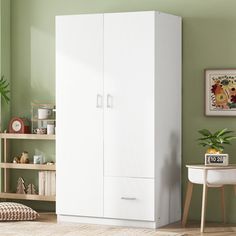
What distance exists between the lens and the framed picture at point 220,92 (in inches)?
286

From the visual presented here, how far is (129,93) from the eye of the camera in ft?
23.0

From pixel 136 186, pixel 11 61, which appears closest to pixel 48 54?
pixel 11 61

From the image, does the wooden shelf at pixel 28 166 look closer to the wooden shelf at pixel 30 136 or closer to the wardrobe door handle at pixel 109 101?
the wooden shelf at pixel 30 136

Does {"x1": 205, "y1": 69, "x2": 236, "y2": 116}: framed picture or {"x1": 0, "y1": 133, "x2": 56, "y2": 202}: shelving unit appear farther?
{"x1": 0, "y1": 133, "x2": 56, "y2": 202}: shelving unit

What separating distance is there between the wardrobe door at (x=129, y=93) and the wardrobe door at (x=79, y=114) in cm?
9

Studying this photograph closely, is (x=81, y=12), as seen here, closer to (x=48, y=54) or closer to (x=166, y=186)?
(x=48, y=54)

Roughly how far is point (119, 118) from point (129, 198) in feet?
2.39

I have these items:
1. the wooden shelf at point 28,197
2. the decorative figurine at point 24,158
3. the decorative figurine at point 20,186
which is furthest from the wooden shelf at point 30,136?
the wooden shelf at point 28,197

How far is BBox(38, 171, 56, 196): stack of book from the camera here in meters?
7.89

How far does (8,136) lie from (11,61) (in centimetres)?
82

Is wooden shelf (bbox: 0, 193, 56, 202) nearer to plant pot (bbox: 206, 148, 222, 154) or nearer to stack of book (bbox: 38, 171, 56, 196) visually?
stack of book (bbox: 38, 171, 56, 196)

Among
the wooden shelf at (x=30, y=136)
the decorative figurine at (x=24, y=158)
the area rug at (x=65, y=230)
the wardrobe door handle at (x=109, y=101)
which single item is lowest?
the area rug at (x=65, y=230)

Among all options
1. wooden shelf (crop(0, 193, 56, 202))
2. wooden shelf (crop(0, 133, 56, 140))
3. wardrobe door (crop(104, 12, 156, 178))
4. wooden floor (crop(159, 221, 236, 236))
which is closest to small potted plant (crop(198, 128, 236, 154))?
wardrobe door (crop(104, 12, 156, 178))

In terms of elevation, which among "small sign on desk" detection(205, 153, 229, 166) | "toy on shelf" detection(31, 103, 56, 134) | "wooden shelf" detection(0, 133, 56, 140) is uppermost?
"toy on shelf" detection(31, 103, 56, 134)
